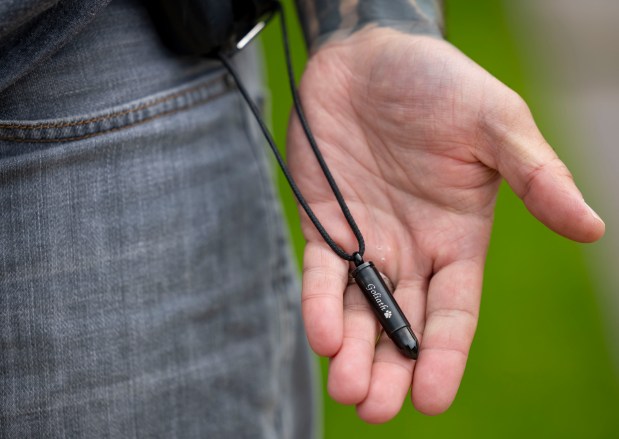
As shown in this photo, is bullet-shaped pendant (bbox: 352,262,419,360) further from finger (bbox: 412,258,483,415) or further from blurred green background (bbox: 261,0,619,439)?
blurred green background (bbox: 261,0,619,439)

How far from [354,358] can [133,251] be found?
40 cm

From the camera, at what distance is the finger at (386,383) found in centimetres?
97

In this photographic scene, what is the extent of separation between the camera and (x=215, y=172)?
1.18 m

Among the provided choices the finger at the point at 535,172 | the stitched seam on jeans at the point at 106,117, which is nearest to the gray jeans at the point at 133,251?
the stitched seam on jeans at the point at 106,117

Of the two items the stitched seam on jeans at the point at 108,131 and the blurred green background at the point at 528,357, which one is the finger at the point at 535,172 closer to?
the stitched seam on jeans at the point at 108,131

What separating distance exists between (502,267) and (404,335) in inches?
65.7

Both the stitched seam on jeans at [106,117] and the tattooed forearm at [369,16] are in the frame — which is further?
the tattooed forearm at [369,16]

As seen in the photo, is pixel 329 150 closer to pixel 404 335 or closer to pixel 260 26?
pixel 260 26

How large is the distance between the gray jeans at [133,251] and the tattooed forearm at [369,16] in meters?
0.25

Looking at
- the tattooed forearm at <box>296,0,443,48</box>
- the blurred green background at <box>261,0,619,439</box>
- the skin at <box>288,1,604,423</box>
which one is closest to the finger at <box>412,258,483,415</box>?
the skin at <box>288,1,604,423</box>

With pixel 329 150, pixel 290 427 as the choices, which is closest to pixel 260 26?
pixel 329 150

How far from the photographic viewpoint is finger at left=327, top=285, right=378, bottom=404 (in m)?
0.96

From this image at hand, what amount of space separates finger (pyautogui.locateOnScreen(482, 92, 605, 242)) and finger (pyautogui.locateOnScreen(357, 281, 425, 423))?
28 centimetres

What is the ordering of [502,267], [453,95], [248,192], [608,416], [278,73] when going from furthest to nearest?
[278,73] → [502,267] → [608,416] → [248,192] → [453,95]
